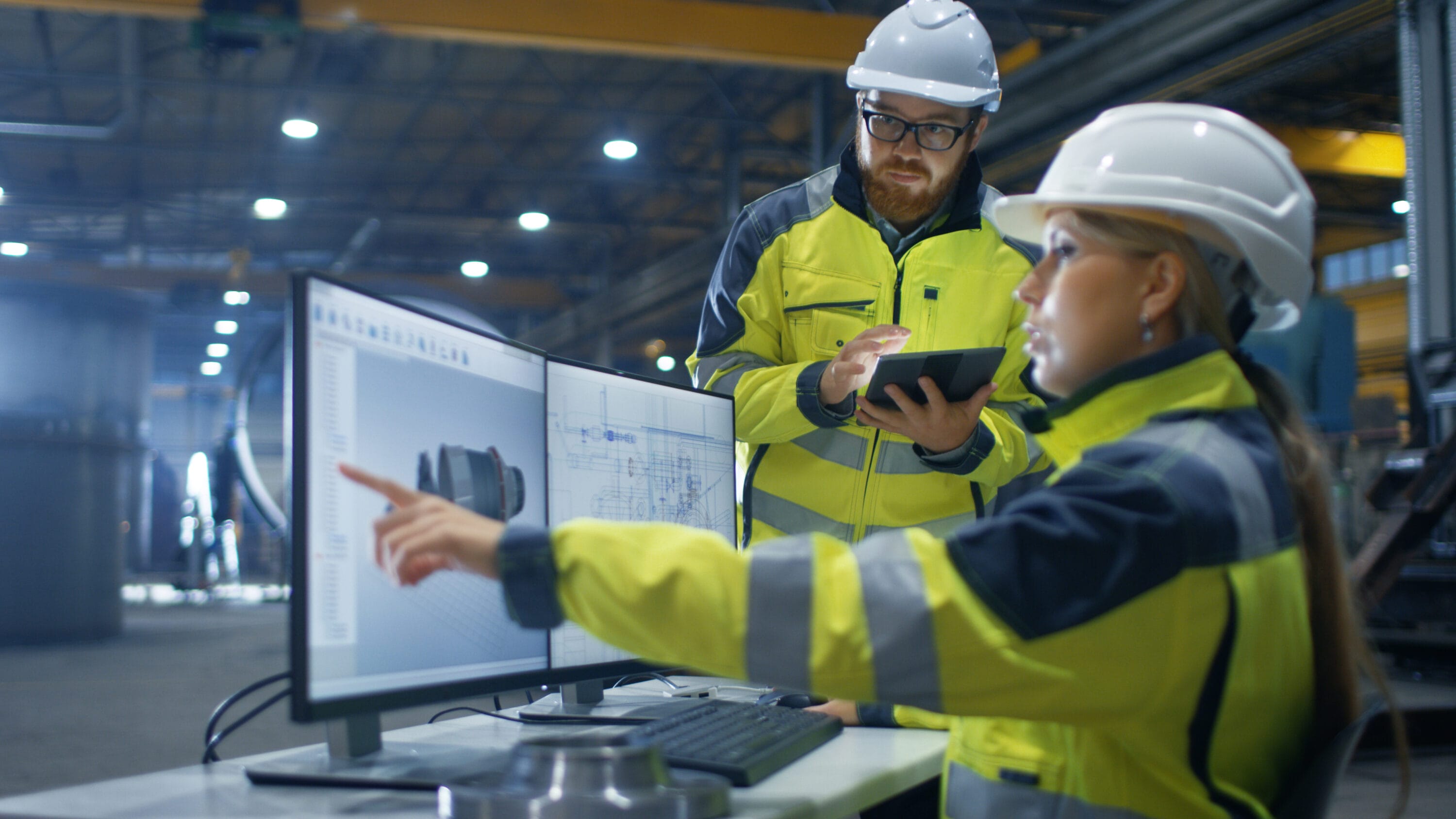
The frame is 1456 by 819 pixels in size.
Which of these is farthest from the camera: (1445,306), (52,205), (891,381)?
(52,205)

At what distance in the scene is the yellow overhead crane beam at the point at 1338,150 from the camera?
1150 cm

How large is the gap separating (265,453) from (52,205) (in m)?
10.3

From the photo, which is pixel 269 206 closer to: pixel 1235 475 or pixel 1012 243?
pixel 1012 243

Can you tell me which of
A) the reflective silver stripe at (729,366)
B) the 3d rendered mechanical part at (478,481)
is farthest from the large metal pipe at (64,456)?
the 3d rendered mechanical part at (478,481)

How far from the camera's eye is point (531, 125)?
43.5ft

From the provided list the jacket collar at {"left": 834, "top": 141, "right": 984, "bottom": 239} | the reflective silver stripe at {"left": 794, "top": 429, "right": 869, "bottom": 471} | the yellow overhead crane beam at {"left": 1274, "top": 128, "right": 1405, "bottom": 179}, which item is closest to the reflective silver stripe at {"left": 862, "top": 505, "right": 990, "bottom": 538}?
the reflective silver stripe at {"left": 794, "top": 429, "right": 869, "bottom": 471}

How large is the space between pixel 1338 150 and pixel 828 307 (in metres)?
11.5

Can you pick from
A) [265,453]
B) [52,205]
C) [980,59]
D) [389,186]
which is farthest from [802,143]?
[265,453]

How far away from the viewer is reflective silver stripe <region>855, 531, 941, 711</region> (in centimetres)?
81

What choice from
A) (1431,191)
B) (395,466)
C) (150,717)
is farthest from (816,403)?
(1431,191)

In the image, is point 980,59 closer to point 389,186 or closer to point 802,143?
point 802,143

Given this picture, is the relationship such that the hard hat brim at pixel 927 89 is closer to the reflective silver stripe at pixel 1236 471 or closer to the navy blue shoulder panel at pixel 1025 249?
the navy blue shoulder panel at pixel 1025 249

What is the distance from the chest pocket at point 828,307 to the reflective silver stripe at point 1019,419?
0.82 ft

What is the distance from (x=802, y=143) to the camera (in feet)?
41.0
